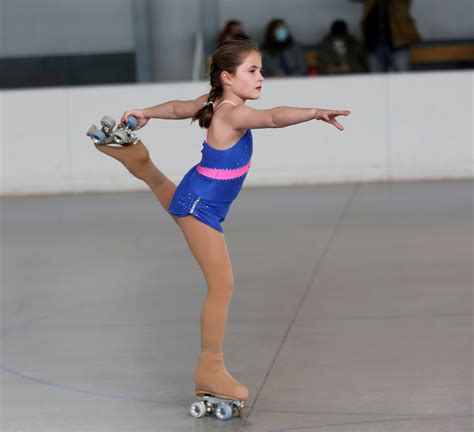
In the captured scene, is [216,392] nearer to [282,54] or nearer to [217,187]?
[217,187]

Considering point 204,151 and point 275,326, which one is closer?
point 204,151

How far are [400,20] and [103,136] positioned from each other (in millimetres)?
9693

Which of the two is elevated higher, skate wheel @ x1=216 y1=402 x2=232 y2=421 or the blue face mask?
skate wheel @ x1=216 y1=402 x2=232 y2=421

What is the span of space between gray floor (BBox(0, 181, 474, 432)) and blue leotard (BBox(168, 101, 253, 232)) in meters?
0.89

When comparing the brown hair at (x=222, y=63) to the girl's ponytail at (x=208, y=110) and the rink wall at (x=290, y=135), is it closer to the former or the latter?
the girl's ponytail at (x=208, y=110)

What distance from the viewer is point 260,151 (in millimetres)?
13664

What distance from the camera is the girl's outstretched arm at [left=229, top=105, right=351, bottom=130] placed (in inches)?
165

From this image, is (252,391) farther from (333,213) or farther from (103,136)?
(333,213)

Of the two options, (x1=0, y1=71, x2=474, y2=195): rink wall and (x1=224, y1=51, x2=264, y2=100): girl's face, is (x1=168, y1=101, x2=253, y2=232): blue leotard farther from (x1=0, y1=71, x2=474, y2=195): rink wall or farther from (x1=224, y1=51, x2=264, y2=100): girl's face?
(x1=0, y1=71, x2=474, y2=195): rink wall

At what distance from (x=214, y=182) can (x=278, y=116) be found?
0.52 metres

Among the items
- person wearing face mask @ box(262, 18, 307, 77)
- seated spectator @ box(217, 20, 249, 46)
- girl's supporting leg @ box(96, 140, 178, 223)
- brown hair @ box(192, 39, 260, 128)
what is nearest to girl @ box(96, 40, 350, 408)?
brown hair @ box(192, 39, 260, 128)

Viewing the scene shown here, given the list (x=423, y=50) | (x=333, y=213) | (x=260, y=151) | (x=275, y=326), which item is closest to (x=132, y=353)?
(x=275, y=326)

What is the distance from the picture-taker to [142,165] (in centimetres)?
514

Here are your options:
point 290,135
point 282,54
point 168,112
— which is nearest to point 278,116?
point 168,112
